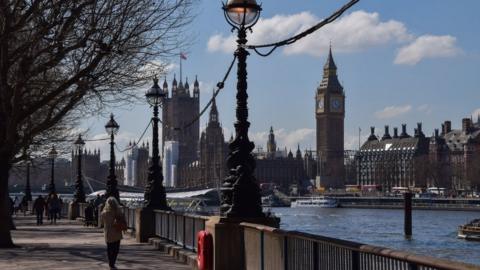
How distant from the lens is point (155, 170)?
2427cm

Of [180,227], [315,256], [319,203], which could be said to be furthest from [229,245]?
[319,203]

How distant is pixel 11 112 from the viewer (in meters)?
21.1

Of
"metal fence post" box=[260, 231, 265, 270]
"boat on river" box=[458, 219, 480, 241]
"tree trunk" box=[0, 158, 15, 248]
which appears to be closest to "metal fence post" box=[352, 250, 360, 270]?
"metal fence post" box=[260, 231, 265, 270]

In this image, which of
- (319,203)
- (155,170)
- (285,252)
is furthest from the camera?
(319,203)

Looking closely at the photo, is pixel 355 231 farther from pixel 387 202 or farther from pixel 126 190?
pixel 387 202

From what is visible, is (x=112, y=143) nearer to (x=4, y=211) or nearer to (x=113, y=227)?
(x=4, y=211)

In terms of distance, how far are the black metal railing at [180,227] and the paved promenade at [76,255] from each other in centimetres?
51

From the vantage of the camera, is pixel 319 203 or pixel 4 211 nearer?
pixel 4 211

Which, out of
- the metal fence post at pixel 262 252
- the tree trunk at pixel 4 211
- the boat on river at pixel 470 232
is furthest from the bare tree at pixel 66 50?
the boat on river at pixel 470 232

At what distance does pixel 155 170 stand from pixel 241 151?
11166 mm

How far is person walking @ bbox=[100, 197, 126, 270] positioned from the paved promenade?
36 centimetres

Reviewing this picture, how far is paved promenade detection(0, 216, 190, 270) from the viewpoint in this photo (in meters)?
16.7

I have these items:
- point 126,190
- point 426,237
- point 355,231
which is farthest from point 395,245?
point 126,190

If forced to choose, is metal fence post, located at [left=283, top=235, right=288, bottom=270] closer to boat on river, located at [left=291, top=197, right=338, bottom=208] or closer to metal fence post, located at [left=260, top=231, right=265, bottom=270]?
metal fence post, located at [left=260, top=231, right=265, bottom=270]
